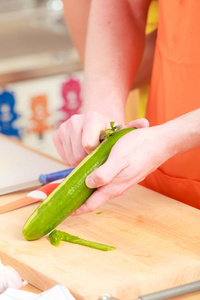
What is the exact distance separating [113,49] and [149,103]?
0.17 meters

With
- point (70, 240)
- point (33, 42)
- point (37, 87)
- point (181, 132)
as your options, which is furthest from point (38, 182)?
point (33, 42)

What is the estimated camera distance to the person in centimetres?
112

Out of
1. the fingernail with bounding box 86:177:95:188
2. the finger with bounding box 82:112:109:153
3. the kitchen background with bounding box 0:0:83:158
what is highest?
the finger with bounding box 82:112:109:153

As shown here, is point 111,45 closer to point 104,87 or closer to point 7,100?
point 104,87

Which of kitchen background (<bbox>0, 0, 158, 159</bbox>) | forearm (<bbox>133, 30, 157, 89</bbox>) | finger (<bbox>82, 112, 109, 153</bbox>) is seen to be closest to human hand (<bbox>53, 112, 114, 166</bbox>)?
finger (<bbox>82, 112, 109, 153</bbox>)

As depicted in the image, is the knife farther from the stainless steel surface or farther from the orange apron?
the stainless steel surface

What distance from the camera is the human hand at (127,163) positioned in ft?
3.58

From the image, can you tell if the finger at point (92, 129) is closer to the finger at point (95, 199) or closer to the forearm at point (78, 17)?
the finger at point (95, 199)

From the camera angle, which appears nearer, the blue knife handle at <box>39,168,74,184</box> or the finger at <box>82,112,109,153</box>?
the finger at <box>82,112,109,153</box>

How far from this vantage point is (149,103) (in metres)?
1.52

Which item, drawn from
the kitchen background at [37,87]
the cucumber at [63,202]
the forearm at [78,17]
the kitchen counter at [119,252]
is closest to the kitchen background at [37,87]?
the kitchen background at [37,87]

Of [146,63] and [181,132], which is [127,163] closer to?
[181,132]

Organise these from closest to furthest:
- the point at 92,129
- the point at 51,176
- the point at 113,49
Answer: the point at 92,129 → the point at 51,176 → the point at 113,49

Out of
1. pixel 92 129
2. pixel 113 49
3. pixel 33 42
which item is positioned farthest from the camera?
pixel 33 42
